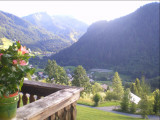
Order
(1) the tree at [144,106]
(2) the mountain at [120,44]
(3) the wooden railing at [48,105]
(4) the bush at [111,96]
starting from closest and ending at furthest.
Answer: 1. (3) the wooden railing at [48,105]
2. (1) the tree at [144,106]
3. (4) the bush at [111,96]
4. (2) the mountain at [120,44]

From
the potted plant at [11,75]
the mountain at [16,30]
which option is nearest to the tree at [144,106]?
the mountain at [16,30]

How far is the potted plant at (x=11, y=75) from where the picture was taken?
0.99m

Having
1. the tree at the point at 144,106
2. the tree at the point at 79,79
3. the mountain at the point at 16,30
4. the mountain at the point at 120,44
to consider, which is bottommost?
the tree at the point at 144,106

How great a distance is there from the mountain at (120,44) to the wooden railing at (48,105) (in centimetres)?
7411

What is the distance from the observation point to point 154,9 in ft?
300

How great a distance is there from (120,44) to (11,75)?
92.9m

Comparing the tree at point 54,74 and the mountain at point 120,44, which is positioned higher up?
the mountain at point 120,44

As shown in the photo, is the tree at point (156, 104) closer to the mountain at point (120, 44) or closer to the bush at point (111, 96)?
the bush at point (111, 96)

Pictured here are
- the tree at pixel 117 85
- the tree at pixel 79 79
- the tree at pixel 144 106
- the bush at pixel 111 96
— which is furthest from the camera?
the bush at pixel 111 96

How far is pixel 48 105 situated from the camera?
1305 millimetres

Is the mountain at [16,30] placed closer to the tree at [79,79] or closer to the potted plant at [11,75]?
the potted plant at [11,75]

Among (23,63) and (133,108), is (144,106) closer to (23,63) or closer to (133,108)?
(133,108)

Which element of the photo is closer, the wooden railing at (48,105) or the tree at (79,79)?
the wooden railing at (48,105)

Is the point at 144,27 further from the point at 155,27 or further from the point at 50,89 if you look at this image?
the point at 50,89
